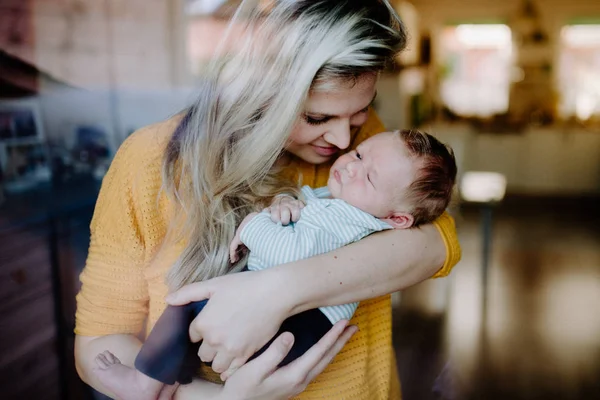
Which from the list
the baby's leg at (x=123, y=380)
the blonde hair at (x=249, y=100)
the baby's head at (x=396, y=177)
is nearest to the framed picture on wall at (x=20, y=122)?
the blonde hair at (x=249, y=100)

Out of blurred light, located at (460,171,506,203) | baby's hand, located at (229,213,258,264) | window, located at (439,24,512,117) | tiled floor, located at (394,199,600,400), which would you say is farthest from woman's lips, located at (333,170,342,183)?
window, located at (439,24,512,117)

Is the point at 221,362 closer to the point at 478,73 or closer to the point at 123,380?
the point at 123,380

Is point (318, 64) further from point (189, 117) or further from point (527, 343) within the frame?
point (527, 343)

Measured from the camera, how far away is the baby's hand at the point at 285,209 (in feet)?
2.03

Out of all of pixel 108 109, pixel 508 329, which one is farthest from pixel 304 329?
pixel 508 329

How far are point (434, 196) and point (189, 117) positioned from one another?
12.1 inches

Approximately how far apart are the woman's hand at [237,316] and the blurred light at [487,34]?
5.26 metres

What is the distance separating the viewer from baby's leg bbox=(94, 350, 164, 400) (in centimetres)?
56

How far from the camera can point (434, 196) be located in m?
0.68

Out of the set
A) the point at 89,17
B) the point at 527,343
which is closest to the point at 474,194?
the point at 527,343

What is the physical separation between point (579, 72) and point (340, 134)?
19.7 ft

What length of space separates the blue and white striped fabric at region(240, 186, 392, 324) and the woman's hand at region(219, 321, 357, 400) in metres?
0.04

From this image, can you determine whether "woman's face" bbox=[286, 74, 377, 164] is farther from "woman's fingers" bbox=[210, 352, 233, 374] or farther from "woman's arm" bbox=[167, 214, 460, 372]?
"woman's fingers" bbox=[210, 352, 233, 374]

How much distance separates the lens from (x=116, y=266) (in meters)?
0.58
